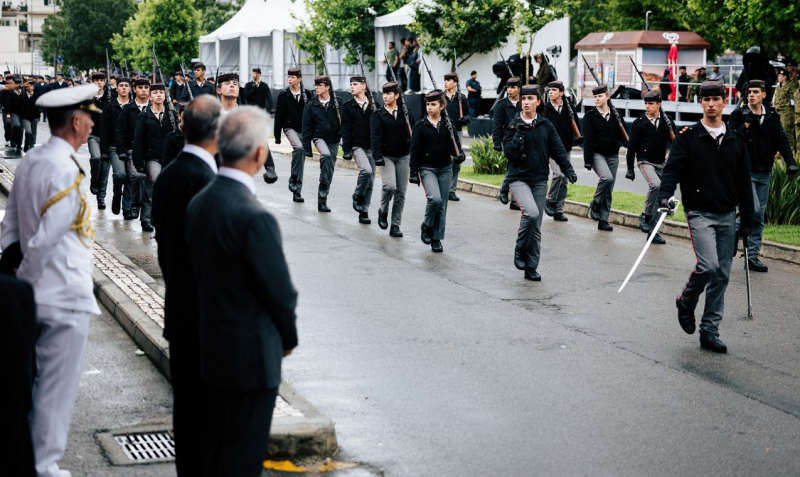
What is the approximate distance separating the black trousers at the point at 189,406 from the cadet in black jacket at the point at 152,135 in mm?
9343

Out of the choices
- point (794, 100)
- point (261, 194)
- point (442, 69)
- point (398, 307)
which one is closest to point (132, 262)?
point (398, 307)

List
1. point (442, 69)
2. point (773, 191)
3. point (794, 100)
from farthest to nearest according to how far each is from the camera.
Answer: point (442, 69)
point (794, 100)
point (773, 191)

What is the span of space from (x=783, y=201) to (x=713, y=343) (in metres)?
7.04

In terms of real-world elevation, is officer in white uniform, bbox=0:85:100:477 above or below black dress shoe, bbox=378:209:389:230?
above

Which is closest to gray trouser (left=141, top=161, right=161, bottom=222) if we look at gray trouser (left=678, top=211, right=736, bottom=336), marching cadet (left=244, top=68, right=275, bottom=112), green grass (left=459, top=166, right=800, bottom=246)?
green grass (left=459, top=166, right=800, bottom=246)

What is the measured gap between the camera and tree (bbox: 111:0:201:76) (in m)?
57.7

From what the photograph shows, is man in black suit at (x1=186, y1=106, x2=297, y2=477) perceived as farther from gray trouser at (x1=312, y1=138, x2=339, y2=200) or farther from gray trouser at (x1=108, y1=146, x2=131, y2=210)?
gray trouser at (x1=312, y1=138, x2=339, y2=200)

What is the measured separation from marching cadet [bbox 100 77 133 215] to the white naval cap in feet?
34.8

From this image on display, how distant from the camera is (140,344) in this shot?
28.1ft

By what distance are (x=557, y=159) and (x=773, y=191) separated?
4.49m

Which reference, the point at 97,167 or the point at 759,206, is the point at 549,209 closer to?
the point at 759,206

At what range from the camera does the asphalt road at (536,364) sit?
630 cm

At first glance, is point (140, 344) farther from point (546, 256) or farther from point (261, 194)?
point (261, 194)

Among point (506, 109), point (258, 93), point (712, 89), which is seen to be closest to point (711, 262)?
point (712, 89)
